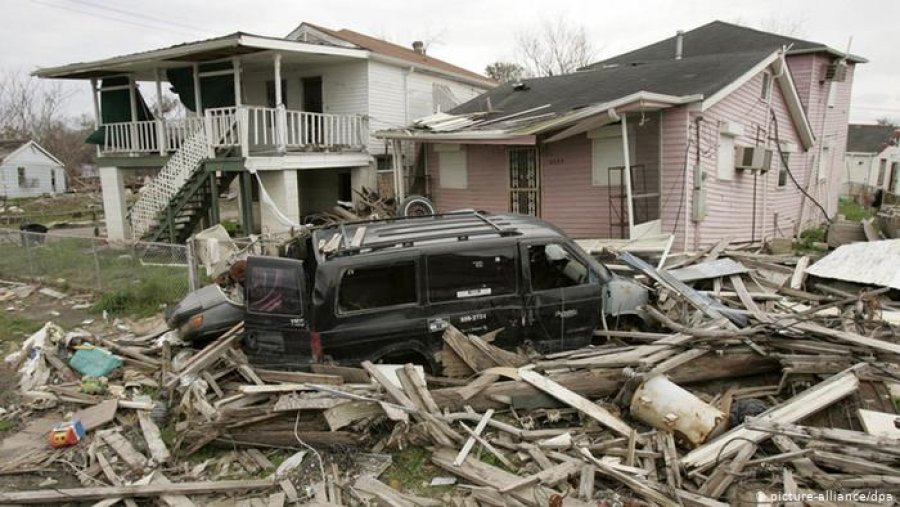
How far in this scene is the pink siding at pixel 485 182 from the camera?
14.7 meters

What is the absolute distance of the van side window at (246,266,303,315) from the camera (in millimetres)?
5938

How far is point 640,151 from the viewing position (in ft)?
41.9

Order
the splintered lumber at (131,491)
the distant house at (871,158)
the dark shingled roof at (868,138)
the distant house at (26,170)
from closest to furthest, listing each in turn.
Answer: the splintered lumber at (131,491) → the distant house at (871,158) → the distant house at (26,170) → the dark shingled roof at (868,138)

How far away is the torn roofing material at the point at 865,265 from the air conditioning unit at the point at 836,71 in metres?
12.6

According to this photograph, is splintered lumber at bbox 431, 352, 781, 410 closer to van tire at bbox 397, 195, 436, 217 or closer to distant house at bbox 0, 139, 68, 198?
van tire at bbox 397, 195, 436, 217

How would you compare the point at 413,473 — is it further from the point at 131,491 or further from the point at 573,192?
the point at 573,192

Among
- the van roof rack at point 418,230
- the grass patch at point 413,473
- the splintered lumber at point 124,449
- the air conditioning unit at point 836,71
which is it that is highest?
the air conditioning unit at point 836,71

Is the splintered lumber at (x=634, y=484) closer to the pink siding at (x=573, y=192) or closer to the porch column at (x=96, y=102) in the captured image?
the pink siding at (x=573, y=192)

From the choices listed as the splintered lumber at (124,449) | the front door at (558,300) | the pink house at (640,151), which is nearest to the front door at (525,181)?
the pink house at (640,151)

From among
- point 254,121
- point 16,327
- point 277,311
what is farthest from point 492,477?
point 254,121

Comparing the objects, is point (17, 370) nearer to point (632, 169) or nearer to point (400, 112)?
point (632, 169)

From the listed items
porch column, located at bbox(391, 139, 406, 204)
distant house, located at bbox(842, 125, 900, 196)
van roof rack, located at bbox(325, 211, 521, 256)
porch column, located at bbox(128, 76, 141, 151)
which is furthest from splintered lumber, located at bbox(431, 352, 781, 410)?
distant house, located at bbox(842, 125, 900, 196)

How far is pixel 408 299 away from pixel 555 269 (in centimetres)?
186

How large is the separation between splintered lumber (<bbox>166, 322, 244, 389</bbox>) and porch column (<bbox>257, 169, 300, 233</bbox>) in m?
8.47
